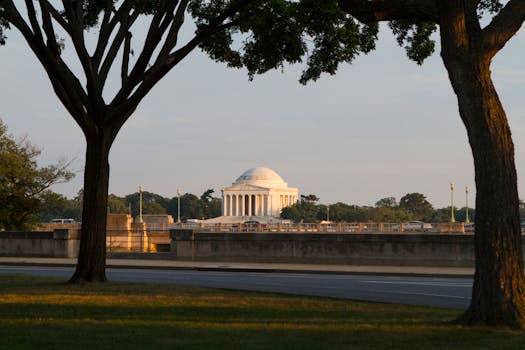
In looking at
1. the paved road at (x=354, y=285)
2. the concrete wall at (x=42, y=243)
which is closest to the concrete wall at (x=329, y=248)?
the paved road at (x=354, y=285)

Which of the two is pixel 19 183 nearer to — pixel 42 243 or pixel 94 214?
pixel 42 243

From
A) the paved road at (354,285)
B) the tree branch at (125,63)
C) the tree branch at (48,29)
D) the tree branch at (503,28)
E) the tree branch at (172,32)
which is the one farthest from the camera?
the tree branch at (125,63)

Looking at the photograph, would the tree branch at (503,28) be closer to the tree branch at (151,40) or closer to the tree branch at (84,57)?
the tree branch at (151,40)

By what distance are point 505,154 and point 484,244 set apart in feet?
4.72

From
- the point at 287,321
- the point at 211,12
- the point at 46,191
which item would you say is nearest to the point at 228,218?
the point at 46,191

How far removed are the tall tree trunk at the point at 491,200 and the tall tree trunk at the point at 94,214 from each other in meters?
11.8

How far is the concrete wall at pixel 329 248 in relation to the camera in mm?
33062

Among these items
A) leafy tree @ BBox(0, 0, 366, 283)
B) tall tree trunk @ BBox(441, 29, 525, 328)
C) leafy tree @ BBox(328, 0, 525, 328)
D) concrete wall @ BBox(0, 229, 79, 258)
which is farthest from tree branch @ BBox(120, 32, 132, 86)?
concrete wall @ BBox(0, 229, 79, 258)

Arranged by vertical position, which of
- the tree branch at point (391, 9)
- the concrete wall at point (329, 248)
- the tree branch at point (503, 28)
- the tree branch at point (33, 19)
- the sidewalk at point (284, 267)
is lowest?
the sidewalk at point (284, 267)

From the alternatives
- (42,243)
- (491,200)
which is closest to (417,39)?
(491,200)

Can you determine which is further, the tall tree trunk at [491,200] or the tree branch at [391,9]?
the tree branch at [391,9]

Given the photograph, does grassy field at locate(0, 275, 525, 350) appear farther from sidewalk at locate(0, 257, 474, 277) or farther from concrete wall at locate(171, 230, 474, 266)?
concrete wall at locate(171, 230, 474, 266)

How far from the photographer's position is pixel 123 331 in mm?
12344

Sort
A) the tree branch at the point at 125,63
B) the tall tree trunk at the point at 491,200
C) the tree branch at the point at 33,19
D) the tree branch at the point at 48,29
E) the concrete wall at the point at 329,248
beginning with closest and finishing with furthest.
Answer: the tall tree trunk at the point at 491,200
the tree branch at the point at 33,19
the tree branch at the point at 48,29
the tree branch at the point at 125,63
the concrete wall at the point at 329,248
